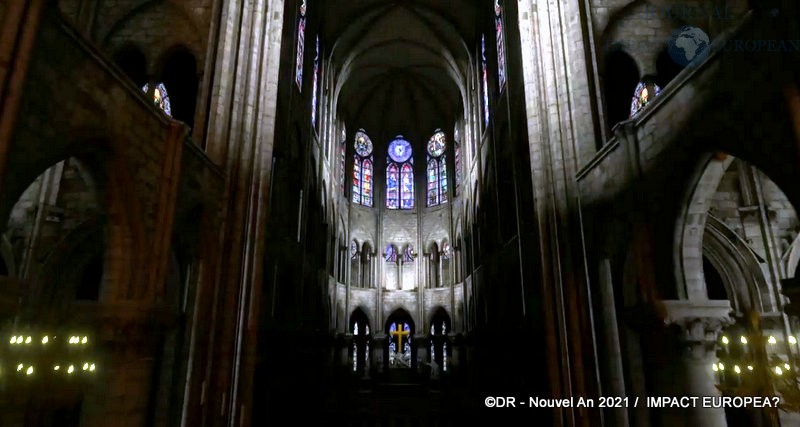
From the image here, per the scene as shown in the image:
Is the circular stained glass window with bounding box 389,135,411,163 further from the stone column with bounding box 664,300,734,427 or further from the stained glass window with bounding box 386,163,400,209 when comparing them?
the stone column with bounding box 664,300,734,427

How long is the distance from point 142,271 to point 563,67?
29.5ft

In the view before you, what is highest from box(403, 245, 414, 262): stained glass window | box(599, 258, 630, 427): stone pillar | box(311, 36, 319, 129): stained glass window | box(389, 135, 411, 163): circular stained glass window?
box(389, 135, 411, 163): circular stained glass window

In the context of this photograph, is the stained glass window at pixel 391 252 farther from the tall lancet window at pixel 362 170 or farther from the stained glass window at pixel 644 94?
the stained glass window at pixel 644 94

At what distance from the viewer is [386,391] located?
22562 millimetres

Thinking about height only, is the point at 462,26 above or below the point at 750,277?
above

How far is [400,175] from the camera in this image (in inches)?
1345

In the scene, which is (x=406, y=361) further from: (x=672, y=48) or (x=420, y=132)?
(x=672, y=48)

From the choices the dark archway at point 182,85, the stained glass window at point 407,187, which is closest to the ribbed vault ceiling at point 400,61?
the stained glass window at point 407,187

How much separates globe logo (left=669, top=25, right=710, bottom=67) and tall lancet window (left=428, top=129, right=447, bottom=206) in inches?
866

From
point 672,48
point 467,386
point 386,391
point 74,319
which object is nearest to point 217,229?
point 74,319

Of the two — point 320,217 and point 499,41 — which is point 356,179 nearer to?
point 320,217

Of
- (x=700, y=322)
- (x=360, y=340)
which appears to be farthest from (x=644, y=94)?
(x=360, y=340)

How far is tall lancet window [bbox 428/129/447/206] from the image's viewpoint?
108 ft

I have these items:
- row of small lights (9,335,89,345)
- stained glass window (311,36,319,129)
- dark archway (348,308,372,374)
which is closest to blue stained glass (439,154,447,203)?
dark archway (348,308,372,374)
